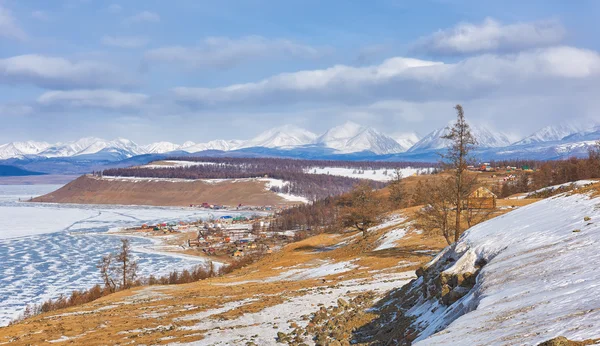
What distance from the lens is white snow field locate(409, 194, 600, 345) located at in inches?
404

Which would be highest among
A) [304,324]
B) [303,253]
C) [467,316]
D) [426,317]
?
[467,316]

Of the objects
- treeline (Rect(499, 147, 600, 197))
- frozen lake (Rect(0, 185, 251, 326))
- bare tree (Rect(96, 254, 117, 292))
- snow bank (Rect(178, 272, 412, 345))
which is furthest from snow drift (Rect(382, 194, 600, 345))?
treeline (Rect(499, 147, 600, 197))

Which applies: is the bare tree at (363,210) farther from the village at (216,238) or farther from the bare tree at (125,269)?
the village at (216,238)

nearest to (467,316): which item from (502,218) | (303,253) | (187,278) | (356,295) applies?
(502,218)

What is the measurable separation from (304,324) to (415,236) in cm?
3596

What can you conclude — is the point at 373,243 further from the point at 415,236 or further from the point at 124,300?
the point at 124,300

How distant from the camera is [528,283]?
13430 millimetres

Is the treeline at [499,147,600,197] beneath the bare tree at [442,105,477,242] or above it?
beneath

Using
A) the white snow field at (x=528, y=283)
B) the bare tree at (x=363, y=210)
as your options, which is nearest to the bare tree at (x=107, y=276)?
the bare tree at (x=363, y=210)

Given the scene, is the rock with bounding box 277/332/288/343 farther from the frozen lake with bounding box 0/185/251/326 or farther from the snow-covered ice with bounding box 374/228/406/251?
the frozen lake with bounding box 0/185/251/326

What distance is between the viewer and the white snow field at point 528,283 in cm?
1027

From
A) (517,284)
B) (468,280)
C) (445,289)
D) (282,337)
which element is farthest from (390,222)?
(517,284)

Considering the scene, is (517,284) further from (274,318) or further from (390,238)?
(390,238)

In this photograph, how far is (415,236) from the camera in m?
56.3
